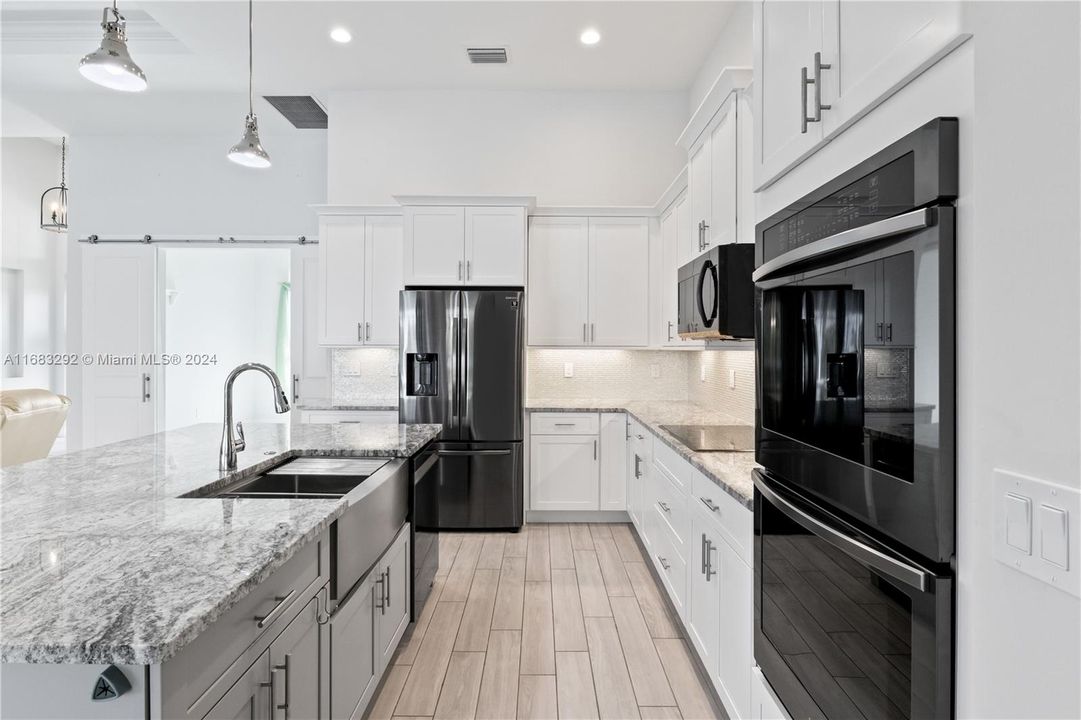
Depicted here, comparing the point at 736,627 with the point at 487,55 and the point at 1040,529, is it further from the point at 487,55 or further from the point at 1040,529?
the point at 487,55

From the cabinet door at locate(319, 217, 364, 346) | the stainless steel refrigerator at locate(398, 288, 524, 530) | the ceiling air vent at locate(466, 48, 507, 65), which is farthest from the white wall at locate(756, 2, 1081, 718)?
the cabinet door at locate(319, 217, 364, 346)

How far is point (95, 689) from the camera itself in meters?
0.84

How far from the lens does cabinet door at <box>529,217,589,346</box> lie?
14.4 feet

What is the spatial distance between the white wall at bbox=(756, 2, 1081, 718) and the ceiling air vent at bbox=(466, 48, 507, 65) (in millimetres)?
3784

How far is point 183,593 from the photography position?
0.94 meters

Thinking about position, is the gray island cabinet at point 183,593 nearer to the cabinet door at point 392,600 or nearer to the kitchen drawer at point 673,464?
the cabinet door at point 392,600

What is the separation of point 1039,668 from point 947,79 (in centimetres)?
78

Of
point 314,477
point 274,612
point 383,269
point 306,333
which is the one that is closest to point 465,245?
point 383,269

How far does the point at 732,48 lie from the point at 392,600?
3.68 meters

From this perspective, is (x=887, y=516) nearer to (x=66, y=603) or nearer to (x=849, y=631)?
(x=849, y=631)

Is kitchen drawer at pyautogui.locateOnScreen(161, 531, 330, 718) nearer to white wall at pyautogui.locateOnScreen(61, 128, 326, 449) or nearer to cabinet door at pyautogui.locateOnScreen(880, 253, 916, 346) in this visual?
cabinet door at pyautogui.locateOnScreen(880, 253, 916, 346)

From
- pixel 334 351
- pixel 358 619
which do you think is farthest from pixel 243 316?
pixel 358 619

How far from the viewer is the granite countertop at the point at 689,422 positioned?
5.94 ft

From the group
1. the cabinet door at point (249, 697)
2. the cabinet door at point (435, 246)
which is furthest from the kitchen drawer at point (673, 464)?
the cabinet door at point (435, 246)
